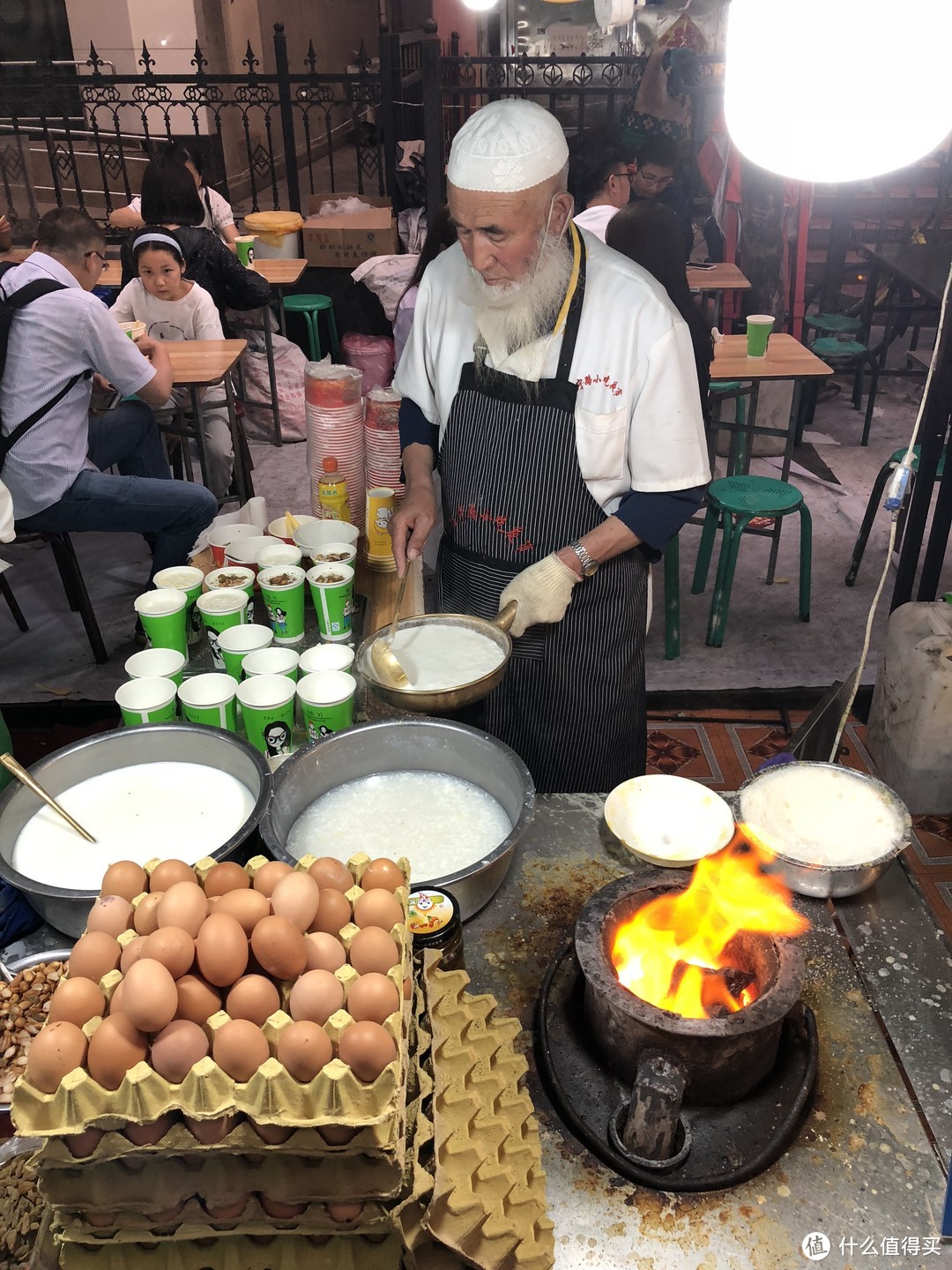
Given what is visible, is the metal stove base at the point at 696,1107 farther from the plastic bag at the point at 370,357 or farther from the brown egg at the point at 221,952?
the plastic bag at the point at 370,357

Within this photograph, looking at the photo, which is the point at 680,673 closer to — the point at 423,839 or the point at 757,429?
the point at 757,429

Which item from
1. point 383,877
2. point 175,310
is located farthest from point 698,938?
point 175,310

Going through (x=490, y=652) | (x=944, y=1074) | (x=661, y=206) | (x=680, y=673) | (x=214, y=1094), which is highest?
(x=661, y=206)

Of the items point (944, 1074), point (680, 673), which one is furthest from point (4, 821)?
point (680, 673)

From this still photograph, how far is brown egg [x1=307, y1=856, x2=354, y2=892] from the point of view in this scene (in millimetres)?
1312

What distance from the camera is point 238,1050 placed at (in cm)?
107

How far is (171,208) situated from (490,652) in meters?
4.62

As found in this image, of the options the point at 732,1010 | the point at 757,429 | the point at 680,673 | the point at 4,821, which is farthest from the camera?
the point at 757,429

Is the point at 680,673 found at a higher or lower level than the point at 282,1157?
lower

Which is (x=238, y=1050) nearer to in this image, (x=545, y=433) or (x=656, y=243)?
(x=545, y=433)

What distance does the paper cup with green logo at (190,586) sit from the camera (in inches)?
99.7

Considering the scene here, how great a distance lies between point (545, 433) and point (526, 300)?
32 centimetres

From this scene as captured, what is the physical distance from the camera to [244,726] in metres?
2.15

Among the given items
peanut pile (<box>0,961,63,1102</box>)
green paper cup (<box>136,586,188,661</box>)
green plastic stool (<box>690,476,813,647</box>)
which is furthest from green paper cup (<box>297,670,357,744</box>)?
green plastic stool (<box>690,476,813,647</box>)
